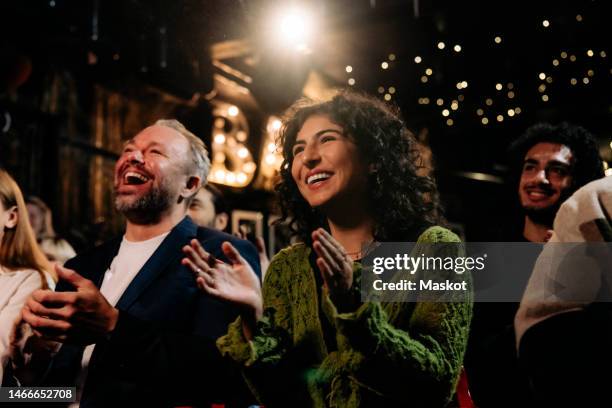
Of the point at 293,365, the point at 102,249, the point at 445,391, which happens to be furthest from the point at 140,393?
the point at 445,391

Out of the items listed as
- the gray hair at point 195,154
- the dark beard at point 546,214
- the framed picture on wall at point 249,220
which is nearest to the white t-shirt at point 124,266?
the gray hair at point 195,154

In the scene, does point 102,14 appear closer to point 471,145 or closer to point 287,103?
point 287,103

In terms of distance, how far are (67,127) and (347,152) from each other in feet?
13.2

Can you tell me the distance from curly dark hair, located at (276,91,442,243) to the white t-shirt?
63 centimetres

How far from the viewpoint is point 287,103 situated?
605cm

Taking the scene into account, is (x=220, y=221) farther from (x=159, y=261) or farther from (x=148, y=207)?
(x=159, y=261)

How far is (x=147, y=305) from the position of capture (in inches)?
81.4

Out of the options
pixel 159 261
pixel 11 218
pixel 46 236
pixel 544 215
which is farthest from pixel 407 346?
pixel 46 236

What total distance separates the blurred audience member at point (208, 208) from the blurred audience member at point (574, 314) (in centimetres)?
251

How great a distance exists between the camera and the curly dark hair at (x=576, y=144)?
107 inches

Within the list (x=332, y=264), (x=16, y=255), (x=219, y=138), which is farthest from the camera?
(x=219, y=138)

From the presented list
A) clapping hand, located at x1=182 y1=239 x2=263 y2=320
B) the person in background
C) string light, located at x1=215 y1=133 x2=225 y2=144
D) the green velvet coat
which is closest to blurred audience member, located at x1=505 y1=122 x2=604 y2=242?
the green velvet coat

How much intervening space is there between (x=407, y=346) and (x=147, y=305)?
1055 millimetres

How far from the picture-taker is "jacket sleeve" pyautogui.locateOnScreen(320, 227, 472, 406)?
4.71 ft
